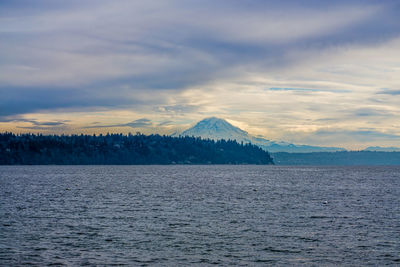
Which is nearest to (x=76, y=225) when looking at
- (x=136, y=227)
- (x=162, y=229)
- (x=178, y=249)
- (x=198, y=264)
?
(x=136, y=227)

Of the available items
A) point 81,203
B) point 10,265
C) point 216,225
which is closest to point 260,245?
point 216,225

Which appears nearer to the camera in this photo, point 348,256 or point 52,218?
point 348,256

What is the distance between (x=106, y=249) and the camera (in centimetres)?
4078

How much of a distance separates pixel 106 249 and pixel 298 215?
110ft

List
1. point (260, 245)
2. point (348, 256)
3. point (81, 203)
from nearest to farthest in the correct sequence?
1. point (348, 256)
2. point (260, 245)
3. point (81, 203)

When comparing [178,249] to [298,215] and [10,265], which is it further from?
[298,215]

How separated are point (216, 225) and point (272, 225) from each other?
7.05 meters

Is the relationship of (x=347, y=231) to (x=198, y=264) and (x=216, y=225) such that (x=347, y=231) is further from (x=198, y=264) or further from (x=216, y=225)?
(x=198, y=264)

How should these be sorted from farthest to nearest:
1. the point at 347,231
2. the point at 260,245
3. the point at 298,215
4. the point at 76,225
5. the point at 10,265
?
1. the point at 298,215
2. the point at 76,225
3. the point at 347,231
4. the point at 260,245
5. the point at 10,265

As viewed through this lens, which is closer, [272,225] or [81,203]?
[272,225]

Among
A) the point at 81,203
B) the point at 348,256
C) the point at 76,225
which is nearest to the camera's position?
the point at 348,256

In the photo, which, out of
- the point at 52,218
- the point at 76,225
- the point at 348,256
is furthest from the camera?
the point at 52,218

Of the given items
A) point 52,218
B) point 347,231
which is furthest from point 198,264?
point 52,218

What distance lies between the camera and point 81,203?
267ft
